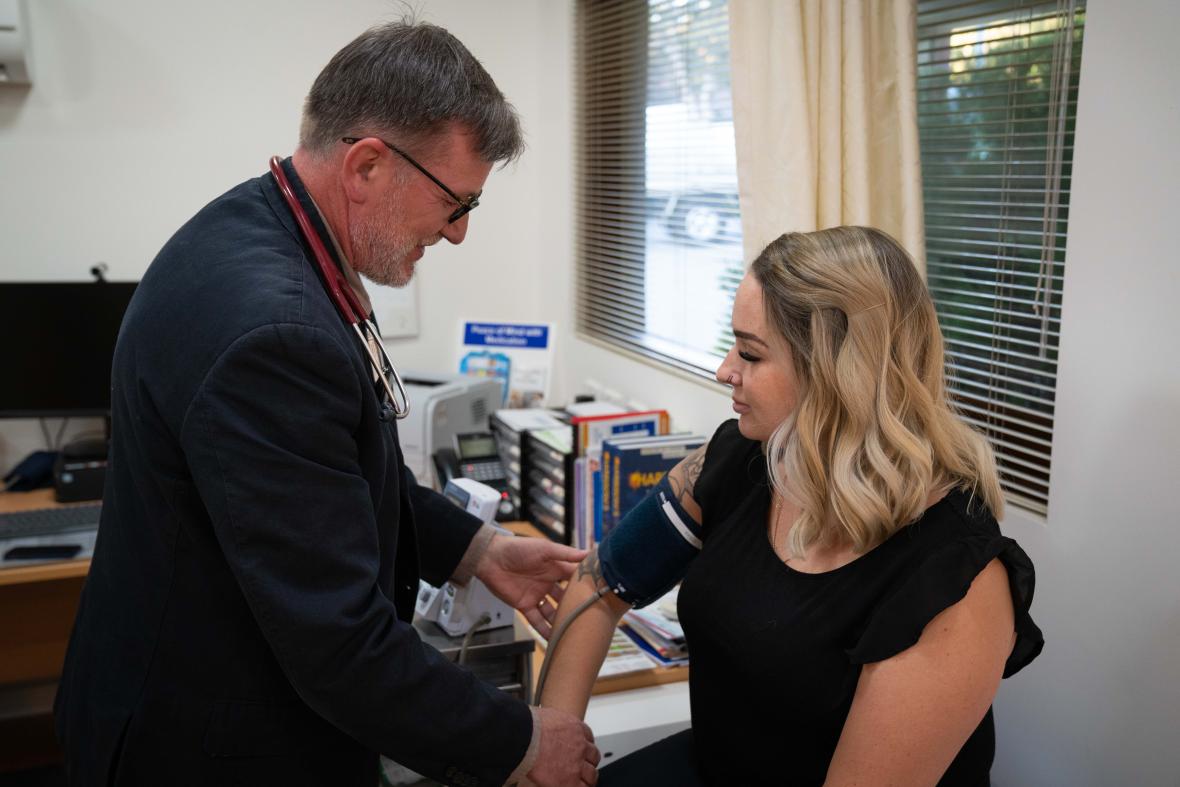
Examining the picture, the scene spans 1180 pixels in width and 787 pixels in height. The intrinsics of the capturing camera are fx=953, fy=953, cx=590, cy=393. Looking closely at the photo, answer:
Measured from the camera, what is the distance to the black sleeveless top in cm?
123

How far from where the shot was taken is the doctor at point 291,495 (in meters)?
1.04

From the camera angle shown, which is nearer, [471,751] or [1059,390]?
[471,751]

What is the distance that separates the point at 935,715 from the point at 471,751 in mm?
580

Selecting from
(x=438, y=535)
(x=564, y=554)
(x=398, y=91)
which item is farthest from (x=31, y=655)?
(x=398, y=91)

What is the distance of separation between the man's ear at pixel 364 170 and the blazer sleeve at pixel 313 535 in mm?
251

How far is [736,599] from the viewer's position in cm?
142

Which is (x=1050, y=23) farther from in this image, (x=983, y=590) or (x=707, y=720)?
(x=707, y=720)

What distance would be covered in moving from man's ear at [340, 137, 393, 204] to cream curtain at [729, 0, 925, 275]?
3.14 feet

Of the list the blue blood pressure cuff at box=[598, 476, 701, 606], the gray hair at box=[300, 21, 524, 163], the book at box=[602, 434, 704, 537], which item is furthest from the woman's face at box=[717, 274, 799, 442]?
the book at box=[602, 434, 704, 537]

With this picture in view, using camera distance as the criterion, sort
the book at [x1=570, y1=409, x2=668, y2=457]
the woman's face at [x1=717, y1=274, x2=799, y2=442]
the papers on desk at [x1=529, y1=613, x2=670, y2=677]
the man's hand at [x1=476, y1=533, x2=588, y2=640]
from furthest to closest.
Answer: the book at [x1=570, y1=409, x2=668, y2=457], the papers on desk at [x1=529, y1=613, x2=670, y2=677], the man's hand at [x1=476, y1=533, x2=588, y2=640], the woman's face at [x1=717, y1=274, x2=799, y2=442]

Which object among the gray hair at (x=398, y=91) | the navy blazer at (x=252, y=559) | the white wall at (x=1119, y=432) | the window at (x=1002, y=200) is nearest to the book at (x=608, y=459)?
the window at (x=1002, y=200)

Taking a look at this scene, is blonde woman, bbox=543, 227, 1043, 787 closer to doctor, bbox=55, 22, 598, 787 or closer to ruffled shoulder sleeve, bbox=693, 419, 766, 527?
ruffled shoulder sleeve, bbox=693, 419, 766, 527

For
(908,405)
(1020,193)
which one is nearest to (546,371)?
(1020,193)

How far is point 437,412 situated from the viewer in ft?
9.58
